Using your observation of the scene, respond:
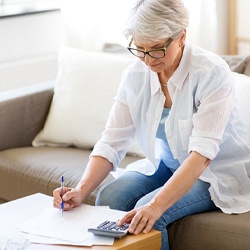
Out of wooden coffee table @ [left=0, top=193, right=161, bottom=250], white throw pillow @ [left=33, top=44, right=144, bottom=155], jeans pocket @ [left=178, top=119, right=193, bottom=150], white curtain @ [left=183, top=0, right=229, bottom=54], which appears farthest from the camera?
white curtain @ [left=183, top=0, right=229, bottom=54]

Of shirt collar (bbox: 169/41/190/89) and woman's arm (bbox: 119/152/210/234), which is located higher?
shirt collar (bbox: 169/41/190/89)

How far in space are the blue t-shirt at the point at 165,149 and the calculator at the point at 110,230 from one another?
0.48 meters

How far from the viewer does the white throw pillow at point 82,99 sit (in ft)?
10.0

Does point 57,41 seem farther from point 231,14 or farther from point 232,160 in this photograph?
point 232,160

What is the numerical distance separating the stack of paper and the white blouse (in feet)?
0.97

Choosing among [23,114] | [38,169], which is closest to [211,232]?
[38,169]

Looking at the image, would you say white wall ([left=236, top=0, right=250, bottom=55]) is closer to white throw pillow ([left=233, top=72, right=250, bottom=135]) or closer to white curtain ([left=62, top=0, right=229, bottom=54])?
white curtain ([left=62, top=0, right=229, bottom=54])

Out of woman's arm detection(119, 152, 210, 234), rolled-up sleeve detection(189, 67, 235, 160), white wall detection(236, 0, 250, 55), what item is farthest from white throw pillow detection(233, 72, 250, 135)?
white wall detection(236, 0, 250, 55)

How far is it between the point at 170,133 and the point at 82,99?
0.88m

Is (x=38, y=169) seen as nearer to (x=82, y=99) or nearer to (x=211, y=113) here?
(x=82, y=99)

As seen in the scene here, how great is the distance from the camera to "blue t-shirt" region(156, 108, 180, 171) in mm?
2330

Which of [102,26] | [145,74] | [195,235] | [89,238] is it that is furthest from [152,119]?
[102,26]

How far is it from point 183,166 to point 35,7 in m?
1.83

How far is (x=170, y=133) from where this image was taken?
229 cm
